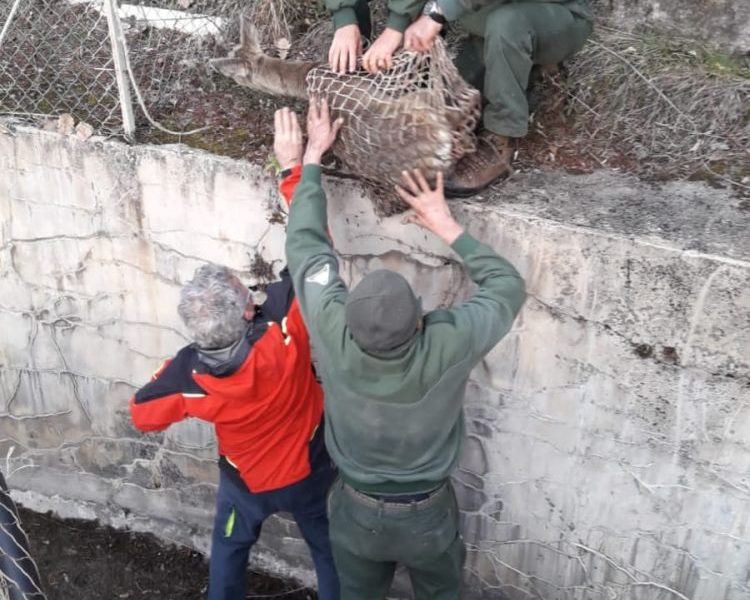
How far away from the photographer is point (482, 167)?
9.97 ft

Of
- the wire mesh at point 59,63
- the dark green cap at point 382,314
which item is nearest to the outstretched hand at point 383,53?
the dark green cap at point 382,314

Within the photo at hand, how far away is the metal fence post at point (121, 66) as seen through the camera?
3424mm

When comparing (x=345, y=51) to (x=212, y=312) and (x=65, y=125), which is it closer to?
(x=212, y=312)

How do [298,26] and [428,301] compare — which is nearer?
[428,301]

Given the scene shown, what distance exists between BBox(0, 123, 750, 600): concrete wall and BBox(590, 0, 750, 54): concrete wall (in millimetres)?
970

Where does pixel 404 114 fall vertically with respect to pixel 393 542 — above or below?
above

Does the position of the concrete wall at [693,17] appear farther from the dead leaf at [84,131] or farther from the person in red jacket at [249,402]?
the dead leaf at [84,131]

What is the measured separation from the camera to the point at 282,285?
304cm

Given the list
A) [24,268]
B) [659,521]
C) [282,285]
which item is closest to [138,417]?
[282,285]

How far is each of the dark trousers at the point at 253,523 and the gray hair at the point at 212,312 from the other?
78cm

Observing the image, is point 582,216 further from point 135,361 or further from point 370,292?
point 135,361

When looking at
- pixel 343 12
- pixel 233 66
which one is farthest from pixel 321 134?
pixel 233 66

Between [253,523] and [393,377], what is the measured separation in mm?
1207

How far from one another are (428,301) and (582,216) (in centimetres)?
69
